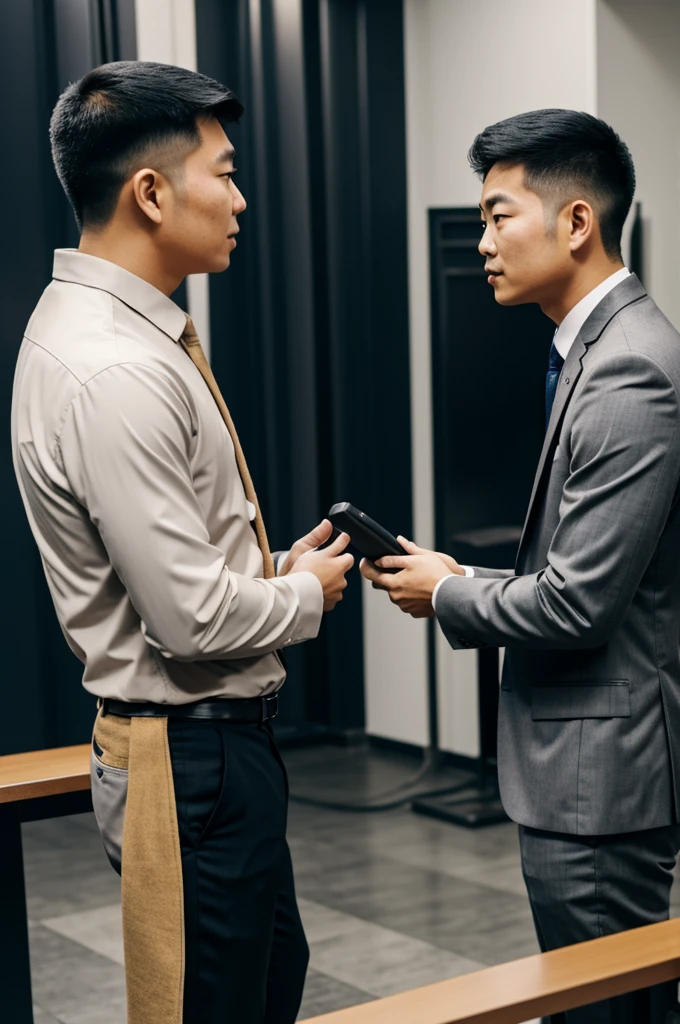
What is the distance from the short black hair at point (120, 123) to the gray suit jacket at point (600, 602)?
0.60 meters

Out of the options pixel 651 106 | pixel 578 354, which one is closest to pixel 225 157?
pixel 578 354

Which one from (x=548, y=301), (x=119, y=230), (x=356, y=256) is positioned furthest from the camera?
(x=356, y=256)

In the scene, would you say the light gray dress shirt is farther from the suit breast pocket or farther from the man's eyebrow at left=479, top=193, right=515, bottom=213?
the man's eyebrow at left=479, top=193, right=515, bottom=213

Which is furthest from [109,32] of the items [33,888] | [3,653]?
[33,888]

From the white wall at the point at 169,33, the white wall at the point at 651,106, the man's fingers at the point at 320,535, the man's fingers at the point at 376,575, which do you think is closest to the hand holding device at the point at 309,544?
the man's fingers at the point at 320,535

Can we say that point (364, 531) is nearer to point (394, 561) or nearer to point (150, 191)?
point (394, 561)

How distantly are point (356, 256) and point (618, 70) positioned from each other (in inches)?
51.8

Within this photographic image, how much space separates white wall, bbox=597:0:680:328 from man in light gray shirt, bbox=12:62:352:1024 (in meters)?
2.85

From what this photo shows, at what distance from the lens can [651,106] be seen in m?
4.18

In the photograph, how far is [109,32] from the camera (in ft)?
14.2

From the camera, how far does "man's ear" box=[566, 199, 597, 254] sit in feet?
5.79

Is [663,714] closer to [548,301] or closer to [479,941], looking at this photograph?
[548,301]

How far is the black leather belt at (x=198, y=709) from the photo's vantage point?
1498mm

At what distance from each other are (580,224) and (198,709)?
85 centimetres
